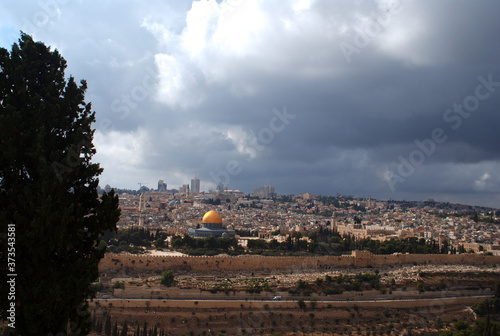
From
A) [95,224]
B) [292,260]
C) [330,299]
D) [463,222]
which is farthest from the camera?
[463,222]

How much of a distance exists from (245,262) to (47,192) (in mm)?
26099

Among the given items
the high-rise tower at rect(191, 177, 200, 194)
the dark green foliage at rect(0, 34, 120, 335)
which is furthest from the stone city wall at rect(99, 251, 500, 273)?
the high-rise tower at rect(191, 177, 200, 194)

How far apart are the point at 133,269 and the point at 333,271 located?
1459 centimetres

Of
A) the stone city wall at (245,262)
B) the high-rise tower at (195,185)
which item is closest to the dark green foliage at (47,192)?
the stone city wall at (245,262)

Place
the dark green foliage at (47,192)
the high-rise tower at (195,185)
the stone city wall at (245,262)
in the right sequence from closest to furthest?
the dark green foliage at (47,192) → the stone city wall at (245,262) → the high-rise tower at (195,185)

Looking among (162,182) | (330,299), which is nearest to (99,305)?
(330,299)

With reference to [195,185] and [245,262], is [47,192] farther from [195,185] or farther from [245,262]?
[195,185]

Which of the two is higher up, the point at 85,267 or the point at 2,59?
the point at 2,59

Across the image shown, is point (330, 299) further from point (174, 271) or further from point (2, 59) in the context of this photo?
point (2, 59)

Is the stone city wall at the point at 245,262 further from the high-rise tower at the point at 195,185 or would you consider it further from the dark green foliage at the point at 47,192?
the high-rise tower at the point at 195,185

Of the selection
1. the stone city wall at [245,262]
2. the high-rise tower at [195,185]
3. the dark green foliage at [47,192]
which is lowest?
the stone city wall at [245,262]

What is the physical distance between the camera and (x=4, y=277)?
5.79 m

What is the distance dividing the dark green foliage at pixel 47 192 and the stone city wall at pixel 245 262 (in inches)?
907

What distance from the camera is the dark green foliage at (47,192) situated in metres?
5.73
